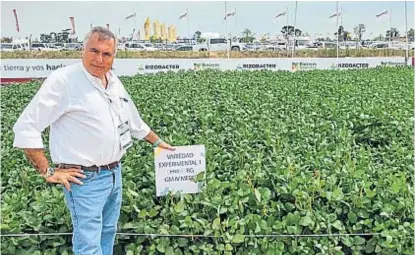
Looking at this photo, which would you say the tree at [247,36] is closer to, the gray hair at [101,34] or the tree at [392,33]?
the tree at [392,33]

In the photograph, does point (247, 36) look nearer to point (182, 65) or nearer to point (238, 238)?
point (182, 65)

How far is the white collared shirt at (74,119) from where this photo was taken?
7.77 ft

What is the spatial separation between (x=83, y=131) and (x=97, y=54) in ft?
1.14

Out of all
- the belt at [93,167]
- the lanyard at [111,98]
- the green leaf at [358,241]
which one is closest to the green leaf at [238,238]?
the green leaf at [358,241]

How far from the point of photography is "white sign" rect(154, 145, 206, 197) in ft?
10.0

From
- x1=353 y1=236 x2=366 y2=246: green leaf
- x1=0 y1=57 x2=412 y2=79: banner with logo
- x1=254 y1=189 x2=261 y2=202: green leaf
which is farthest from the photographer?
x1=0 y1=57 x2=412 y2=79: banner with logo

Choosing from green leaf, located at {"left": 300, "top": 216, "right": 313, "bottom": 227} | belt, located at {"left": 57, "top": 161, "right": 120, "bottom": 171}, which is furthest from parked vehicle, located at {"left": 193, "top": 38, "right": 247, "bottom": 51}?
belt, located at {"left": 57, "top": 161, "right": 120, "bottom": 171}

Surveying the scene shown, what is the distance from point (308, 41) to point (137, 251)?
3273 cm

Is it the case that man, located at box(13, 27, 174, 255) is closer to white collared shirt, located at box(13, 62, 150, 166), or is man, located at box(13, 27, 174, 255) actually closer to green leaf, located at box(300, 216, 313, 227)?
white collared shirt, located at box(13, 62, 150, 166)

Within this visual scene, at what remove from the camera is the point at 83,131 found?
2.44 m

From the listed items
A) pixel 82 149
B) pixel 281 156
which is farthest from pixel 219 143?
pixel 82 149

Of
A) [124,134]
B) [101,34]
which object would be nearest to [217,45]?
[124,134]

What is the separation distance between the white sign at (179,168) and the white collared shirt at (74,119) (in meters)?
0.52

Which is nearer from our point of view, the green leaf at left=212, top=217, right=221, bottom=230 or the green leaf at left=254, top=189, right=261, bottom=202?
the green leaf at left=212, top=217, right=221, bottom=230
